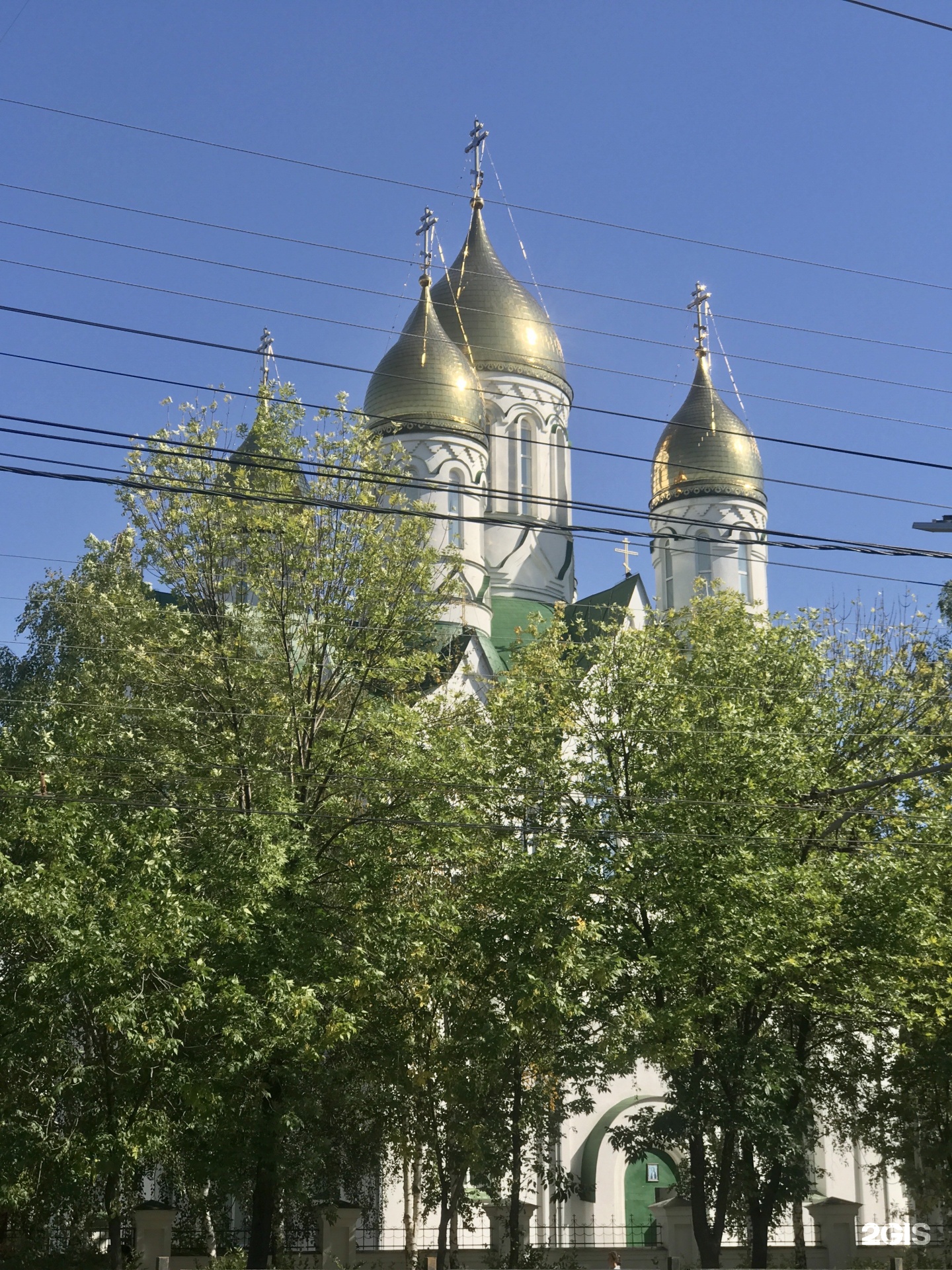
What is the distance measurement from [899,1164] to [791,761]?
8.75m

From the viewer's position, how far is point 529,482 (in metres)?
39.9

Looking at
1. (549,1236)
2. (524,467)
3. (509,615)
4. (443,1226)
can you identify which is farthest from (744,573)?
(443,1226)

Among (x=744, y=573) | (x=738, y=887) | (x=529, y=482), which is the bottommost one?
(x=738, y=887)

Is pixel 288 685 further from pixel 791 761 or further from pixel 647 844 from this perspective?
pixel 791 761

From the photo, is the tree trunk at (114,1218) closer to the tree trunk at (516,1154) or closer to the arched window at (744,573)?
the tree trunk at (516,1154)

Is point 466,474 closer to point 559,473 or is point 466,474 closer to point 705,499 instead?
point 559,473

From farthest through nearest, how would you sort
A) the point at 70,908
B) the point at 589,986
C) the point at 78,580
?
the point at 78,580 → the point at 589,986 → the point at 70,908

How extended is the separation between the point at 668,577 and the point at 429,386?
10.8 m

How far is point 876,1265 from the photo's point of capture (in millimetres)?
21750

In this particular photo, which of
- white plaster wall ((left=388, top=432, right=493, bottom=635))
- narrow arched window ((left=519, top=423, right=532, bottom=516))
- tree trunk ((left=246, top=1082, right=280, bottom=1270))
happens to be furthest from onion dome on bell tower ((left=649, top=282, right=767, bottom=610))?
tree trunk ((left=246, top=1082, right=280, bottom=1270))

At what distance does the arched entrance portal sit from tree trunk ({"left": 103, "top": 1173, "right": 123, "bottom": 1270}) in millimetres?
14215

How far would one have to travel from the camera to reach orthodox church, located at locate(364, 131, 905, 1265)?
29891 millimetres

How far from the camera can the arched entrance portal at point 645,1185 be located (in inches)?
1143

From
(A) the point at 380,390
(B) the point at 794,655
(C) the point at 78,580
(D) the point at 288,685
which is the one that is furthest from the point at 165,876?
(A) the point at 380,390
